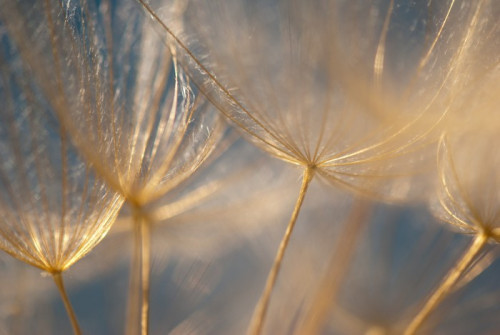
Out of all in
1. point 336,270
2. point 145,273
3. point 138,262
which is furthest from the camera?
Answer: point 336,270

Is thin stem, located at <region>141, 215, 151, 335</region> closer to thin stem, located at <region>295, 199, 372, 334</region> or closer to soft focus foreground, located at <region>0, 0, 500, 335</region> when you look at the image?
soft focus foreground, located at <region>0, 0, 500, 335</region>

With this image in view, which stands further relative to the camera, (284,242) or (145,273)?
(145,273)

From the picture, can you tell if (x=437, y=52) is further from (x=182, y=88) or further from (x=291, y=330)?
(x=291, y=330)

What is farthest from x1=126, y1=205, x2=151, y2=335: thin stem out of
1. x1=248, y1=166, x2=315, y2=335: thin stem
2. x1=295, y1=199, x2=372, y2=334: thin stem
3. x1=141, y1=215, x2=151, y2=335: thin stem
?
x1=295, y1=199, x2=372, y2=334: thin stem

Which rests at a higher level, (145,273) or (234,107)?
(234,107)

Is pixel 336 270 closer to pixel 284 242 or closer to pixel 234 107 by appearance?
pixel 284 242

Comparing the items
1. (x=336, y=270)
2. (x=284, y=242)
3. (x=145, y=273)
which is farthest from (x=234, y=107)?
(x=336, y=270)

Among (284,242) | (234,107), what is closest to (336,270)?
(284,242)

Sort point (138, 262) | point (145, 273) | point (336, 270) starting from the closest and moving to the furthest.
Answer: point (145, 273)
point (138, 262)
point (336, 270)
